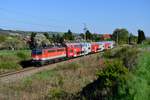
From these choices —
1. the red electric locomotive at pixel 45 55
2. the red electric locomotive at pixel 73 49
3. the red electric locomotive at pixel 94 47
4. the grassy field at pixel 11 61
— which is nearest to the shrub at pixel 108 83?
the grassy field at pixel 11 61

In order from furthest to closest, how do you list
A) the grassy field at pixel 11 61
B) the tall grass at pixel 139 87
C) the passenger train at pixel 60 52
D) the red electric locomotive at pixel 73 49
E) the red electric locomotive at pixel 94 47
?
the red electric locomotive at pixel 94 47 < the red electric locomotive at pixel 73 49 < the passenger train at pixel 60 52 < the grassy field at pixel 11 61 < the tall grass at pixel 139 87

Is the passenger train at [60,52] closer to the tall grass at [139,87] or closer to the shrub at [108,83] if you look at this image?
the shrub at [108,83]

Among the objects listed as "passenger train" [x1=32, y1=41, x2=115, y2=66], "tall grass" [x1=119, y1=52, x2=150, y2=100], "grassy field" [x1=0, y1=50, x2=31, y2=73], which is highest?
"tall grass" [x1=119, y1=52, x2=150, y2=100]

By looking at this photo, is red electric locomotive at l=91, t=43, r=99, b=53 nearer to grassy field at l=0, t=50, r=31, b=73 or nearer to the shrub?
grassy field at l=0, t=50, r=31, b=73

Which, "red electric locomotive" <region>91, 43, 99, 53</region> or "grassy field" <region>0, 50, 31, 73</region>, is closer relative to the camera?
"grassy field" <region>0, 50, 31, 73</region>

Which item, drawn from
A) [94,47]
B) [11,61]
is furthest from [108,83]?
[94,47]

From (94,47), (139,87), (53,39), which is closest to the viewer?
(139,87)

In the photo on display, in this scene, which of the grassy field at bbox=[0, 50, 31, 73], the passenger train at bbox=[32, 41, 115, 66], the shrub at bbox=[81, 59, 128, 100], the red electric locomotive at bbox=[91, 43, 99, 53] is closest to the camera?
the shrub at bbox=[81, 59, 128, 100]

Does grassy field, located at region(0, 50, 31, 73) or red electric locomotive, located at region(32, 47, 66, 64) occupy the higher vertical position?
red electric locomotive, located at region(32, 47, 66, 64)

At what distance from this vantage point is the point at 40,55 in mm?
45812

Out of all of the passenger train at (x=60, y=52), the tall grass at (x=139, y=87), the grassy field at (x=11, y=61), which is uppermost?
the tall grass at (x=139, y=87)

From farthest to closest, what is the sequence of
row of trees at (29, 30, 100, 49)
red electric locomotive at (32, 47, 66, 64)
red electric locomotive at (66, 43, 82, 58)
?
row of trees at (29, 30, 100, 49) < red electric locomotive at (66, 43, 82, 58) < red electric locomotive at (32, 47, 66, 64)

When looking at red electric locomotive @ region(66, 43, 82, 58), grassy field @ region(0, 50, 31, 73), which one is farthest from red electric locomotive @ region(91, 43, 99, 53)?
grassy field @ region(0, 50, 31, 73)

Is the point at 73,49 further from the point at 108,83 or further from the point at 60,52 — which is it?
the point at 108,83
